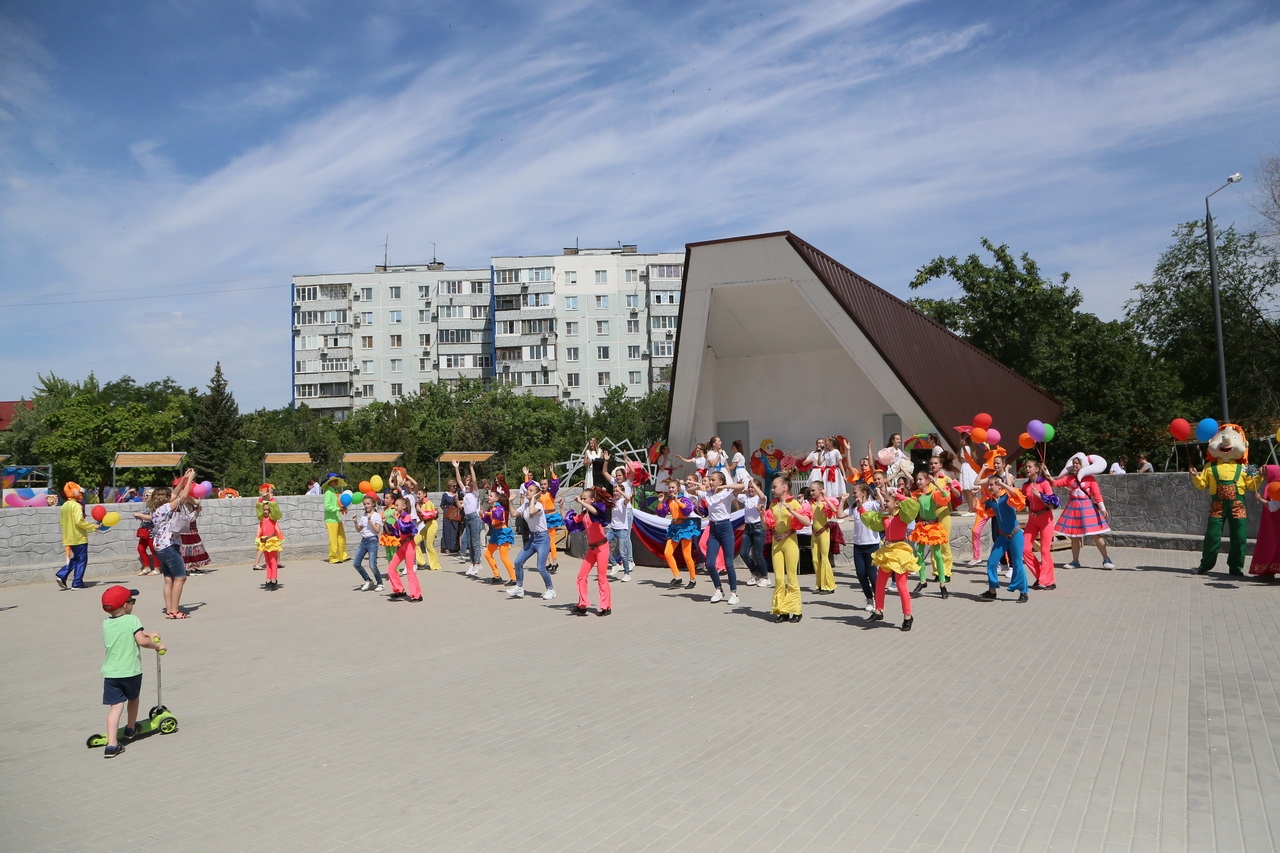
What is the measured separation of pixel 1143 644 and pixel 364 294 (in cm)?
6935

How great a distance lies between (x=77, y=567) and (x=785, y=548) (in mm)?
12791

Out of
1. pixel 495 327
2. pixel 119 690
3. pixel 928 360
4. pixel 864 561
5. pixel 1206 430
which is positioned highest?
pixel 495 327

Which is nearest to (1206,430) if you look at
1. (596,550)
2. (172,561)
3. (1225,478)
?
(1225,478)

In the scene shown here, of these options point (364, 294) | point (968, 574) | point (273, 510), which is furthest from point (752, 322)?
point (364, 294)

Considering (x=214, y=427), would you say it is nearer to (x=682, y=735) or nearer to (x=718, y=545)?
(x=718, y=545)

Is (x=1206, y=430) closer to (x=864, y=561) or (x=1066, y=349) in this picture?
(x=864, y=561)

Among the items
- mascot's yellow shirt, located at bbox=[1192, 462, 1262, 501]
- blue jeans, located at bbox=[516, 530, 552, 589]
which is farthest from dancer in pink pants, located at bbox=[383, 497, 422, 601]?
mascot's yellow shirt, located at bbox=[1192, 462, 1262, 501]

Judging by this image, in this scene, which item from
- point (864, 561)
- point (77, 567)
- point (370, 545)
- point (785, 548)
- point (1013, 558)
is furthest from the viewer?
point (77, 567)

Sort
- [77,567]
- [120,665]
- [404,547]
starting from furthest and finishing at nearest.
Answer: [77,567], [404,547], [120,665]

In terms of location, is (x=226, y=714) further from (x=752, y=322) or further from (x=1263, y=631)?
(x=752, y=322)

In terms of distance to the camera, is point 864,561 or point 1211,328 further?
point 1211,328

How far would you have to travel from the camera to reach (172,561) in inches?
454

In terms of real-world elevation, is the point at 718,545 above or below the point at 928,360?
below

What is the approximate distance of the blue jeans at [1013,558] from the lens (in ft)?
36.8
